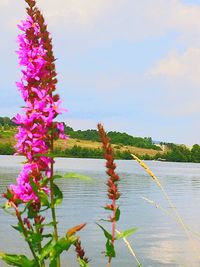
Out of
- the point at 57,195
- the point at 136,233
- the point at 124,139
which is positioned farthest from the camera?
the point at 124,139

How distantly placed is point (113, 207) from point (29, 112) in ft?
2.26

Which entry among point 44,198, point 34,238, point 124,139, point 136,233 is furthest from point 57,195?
point 124,139

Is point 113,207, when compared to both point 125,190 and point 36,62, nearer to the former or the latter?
point 36,62

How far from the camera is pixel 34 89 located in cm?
317

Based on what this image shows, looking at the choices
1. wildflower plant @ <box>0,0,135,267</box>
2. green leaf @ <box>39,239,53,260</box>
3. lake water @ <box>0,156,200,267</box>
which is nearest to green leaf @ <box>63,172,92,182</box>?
wildflower plant @ <box>0,0,135,267</box>

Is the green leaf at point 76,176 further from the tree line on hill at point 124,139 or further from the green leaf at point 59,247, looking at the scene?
the tree line on hill at point 124,139

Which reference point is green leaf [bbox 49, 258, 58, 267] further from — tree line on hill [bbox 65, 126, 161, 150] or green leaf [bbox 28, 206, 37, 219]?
tree line on hill [bbox 65, 126, 161, 150]

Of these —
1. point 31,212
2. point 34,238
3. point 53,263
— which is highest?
point 31,212

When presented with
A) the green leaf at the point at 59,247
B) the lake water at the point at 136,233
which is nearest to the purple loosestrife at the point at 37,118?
the green leaf at the point at 59,247

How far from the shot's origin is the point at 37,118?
10.4 feet

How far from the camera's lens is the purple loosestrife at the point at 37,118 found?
315 centimetres

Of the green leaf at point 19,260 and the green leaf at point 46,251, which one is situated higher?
the green leaf at point 46,251

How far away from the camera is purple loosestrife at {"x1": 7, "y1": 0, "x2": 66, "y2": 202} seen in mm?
3150

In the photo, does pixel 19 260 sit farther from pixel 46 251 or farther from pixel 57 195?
pixel 57 195
